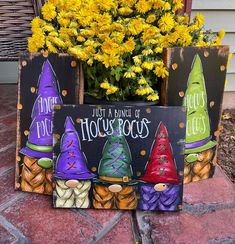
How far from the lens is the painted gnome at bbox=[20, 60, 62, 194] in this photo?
142 cm

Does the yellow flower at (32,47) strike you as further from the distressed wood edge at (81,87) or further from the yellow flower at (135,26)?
the yellow flower at (135,26)

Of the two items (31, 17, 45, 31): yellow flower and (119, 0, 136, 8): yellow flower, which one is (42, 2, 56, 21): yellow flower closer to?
(31, 17, 45, 31): yellow flower

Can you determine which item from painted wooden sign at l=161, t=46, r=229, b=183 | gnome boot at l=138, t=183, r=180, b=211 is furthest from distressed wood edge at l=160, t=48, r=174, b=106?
gnome boot at l=138, t=183, r=180, b=211

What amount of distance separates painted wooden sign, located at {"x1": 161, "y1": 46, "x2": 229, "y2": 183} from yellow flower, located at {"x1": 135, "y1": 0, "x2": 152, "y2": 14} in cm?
18

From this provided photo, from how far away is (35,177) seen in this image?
1473 millimetres

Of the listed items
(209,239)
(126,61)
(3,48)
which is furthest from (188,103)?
(3,48)

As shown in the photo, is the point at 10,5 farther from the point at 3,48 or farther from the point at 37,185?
the point at 37,185

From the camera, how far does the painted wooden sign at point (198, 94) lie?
1.45 meters

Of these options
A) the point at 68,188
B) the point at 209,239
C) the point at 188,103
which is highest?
the point at 188,103

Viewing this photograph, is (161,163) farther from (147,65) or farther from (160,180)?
(147,65)

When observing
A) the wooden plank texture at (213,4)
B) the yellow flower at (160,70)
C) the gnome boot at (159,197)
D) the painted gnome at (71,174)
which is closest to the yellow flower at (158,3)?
the yellow flower at (160,70)

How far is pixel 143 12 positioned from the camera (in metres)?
1.40

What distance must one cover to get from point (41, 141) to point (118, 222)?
17.5 inches

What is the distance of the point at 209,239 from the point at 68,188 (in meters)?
0.55
